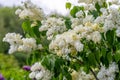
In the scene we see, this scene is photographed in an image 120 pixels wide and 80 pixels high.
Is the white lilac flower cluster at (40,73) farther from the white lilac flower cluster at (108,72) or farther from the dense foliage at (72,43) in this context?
the white lilac flower cluster at (108,72)

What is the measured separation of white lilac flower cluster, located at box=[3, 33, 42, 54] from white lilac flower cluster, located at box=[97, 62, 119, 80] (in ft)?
1.19

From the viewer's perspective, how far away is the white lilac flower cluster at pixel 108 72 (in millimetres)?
2135

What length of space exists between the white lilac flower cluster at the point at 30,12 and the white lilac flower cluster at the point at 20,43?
13 centimetres

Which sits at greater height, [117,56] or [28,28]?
[28,28]

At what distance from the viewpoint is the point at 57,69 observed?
2168 mm

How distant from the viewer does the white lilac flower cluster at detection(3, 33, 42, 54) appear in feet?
7.24

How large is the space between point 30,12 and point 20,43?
18 cm

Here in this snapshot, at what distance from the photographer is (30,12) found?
7.50 feet

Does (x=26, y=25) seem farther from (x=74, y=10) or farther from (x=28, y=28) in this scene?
(x=74, y=10)

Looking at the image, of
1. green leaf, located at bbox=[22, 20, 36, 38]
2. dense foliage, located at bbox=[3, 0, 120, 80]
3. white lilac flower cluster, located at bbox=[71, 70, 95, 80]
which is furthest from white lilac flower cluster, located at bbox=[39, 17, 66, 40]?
white lilac flower cluster, located at bbox=[71, 70, 95, 80]

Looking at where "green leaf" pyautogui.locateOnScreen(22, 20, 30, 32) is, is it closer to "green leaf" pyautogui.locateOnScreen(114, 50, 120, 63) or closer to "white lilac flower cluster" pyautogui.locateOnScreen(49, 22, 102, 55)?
"white lilac flower cluster" pyautogui.locateOnScreen(49, 22, 102, 55)

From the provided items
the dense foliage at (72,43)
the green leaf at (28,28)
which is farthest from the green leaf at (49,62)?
the green leaf at (28,28)

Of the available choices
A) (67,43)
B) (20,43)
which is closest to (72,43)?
(67,43)

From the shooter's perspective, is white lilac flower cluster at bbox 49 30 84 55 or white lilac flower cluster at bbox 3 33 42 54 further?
white lilac flower cluster at bbox 3 33 42 54
